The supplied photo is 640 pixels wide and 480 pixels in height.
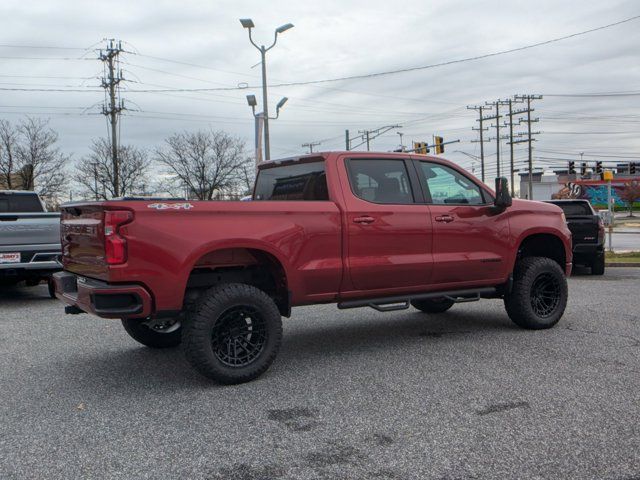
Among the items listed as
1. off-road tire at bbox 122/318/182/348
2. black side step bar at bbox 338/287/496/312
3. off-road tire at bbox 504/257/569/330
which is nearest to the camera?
black side step bar at bbox 338/287/496/312

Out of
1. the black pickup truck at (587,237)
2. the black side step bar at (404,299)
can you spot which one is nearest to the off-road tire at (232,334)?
the black side step bar at (404,299)

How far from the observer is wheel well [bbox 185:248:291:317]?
5223 mm

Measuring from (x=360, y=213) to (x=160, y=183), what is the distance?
2036 inches

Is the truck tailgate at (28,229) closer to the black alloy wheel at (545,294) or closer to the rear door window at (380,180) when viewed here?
the rear door window at (380,180)

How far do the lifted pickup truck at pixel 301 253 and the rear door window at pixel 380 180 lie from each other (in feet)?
0.04

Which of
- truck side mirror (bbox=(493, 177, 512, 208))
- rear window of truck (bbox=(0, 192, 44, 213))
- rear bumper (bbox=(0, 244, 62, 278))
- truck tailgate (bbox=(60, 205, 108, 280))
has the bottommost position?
rear bumper (bbox=(0, 244, 62, 278))

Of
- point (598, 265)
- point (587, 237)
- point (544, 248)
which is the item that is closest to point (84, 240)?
point (544, 248)

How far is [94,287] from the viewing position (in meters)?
4.73

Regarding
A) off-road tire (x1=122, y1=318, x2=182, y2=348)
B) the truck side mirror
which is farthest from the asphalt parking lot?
the truck side mirror

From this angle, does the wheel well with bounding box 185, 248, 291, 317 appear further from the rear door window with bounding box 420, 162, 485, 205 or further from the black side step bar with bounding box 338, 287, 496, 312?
the rear door window with bounding box 420, 162, 485, 205

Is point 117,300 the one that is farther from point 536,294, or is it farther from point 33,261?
point 33,261

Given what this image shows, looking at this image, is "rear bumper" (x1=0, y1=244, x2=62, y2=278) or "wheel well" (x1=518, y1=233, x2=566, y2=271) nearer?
"wheel well" (x1=518, y1=233, x2=566, y2=271)

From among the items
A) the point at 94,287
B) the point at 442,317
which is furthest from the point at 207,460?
the point at 442,317

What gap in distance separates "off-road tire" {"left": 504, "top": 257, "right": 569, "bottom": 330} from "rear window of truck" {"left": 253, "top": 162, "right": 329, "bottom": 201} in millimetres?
2567
